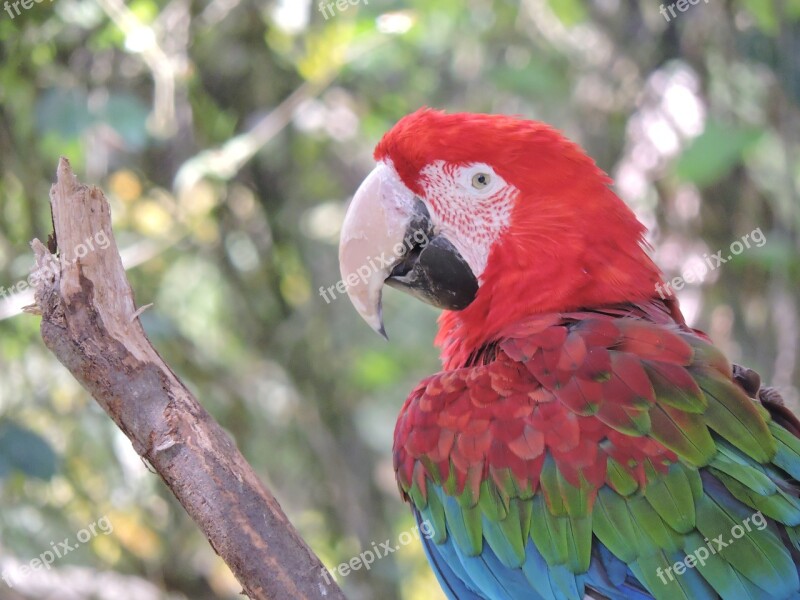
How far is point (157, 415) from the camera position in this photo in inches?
47.9

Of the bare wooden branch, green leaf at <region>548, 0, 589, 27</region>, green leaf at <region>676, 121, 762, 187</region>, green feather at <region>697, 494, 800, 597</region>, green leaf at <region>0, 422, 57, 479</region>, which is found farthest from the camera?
green leaf at <region>548, 0, 589, 27</region>

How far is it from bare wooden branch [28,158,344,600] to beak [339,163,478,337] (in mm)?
551

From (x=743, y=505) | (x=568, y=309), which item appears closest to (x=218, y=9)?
(x=568, y=309)

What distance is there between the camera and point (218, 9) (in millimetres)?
2803

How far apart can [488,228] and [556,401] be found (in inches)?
16.6

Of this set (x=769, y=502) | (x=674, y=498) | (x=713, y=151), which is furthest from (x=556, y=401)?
(x=713, y=151)

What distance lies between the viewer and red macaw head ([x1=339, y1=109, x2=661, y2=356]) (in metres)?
1.62

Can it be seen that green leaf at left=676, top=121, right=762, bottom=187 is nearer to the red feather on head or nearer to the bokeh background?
the bokeh background

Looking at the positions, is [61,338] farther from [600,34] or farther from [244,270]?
[600,34]

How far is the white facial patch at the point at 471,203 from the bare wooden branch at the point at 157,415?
69 cm

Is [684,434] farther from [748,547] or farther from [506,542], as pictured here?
[506,542]

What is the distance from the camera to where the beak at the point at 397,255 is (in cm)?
169

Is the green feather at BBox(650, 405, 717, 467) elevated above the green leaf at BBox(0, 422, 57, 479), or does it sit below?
below

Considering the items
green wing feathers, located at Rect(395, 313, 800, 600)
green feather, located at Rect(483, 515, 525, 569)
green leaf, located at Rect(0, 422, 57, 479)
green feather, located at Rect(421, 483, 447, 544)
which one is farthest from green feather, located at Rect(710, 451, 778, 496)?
green leaf, located at Rect(0, 422, 57, 479)
